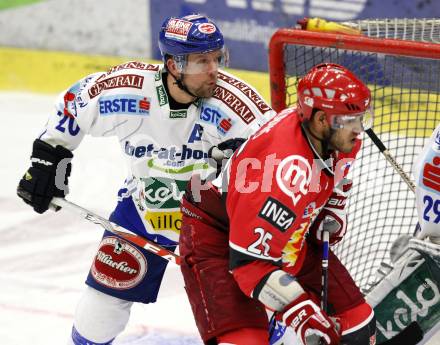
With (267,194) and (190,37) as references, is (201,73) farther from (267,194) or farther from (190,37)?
(267,194)

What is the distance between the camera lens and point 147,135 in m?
3.44

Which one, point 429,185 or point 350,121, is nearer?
point 350,121

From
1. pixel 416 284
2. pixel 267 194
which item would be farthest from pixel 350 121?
pixel 416 284

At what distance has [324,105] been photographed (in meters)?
2.75

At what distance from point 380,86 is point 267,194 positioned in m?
1.34

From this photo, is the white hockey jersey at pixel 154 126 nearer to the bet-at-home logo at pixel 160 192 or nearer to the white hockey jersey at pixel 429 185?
the bet-at-home logo at pixel 160 192

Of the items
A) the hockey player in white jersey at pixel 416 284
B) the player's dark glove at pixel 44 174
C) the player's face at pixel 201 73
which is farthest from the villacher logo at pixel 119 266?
the hockey player in white jersey at pixel 416 284

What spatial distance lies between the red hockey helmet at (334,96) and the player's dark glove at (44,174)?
108 cm

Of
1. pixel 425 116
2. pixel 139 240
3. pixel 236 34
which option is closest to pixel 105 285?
pixel 139 240

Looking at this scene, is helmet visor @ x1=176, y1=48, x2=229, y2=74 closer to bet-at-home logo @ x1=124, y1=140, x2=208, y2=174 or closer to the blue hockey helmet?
the blue hockey helmet

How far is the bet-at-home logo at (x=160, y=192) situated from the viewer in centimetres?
350

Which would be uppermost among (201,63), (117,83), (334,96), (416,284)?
(334,96)

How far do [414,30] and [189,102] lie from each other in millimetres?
969

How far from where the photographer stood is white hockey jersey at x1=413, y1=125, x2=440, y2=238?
332cm
